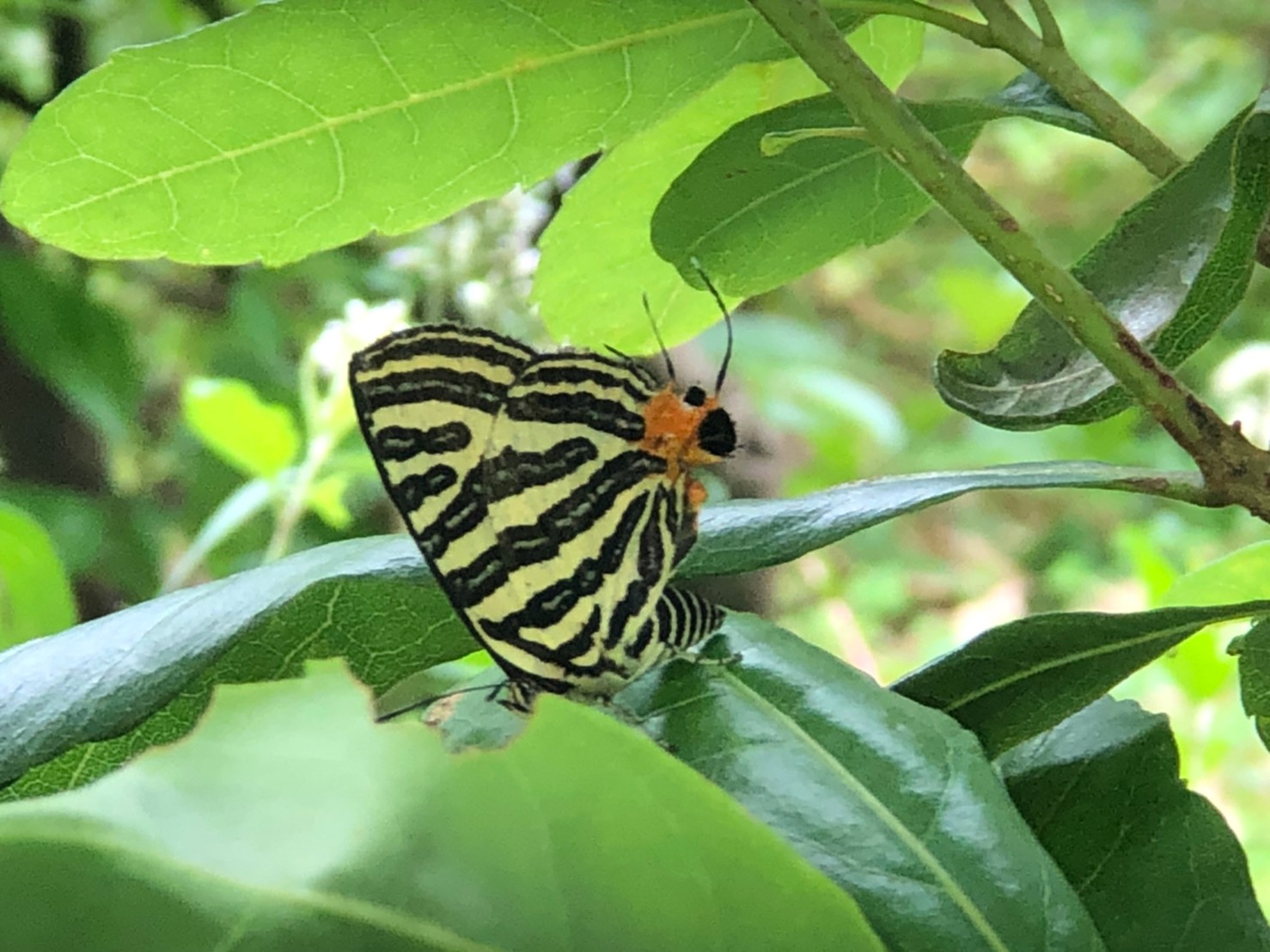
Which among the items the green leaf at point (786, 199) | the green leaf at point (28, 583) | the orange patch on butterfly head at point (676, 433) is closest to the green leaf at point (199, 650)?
the orange patch on butterfly head at point (676, 433)

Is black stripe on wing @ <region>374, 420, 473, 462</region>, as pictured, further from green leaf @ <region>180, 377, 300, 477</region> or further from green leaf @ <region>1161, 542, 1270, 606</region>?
green leaf @ <region>180, 377, 300, 477</region>

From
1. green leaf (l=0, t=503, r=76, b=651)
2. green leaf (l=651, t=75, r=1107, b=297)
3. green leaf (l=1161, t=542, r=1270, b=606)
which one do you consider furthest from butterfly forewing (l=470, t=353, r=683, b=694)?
green leaf (l=0, t=503, r=76, b=651)

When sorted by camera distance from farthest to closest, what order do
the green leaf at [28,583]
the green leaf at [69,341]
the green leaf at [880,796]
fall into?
the green leaf at [69,341] → the green leaf at [28,583] → the green leaf at [880,796]

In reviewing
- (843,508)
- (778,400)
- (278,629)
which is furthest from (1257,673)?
(778,400)

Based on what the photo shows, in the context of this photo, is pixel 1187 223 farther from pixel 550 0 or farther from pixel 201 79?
pixel 201 79

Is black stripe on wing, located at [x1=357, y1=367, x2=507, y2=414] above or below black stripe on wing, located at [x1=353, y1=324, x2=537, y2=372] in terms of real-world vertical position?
below

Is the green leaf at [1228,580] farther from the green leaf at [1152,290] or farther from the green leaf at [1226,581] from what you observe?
the green leaf at [1152,290]
